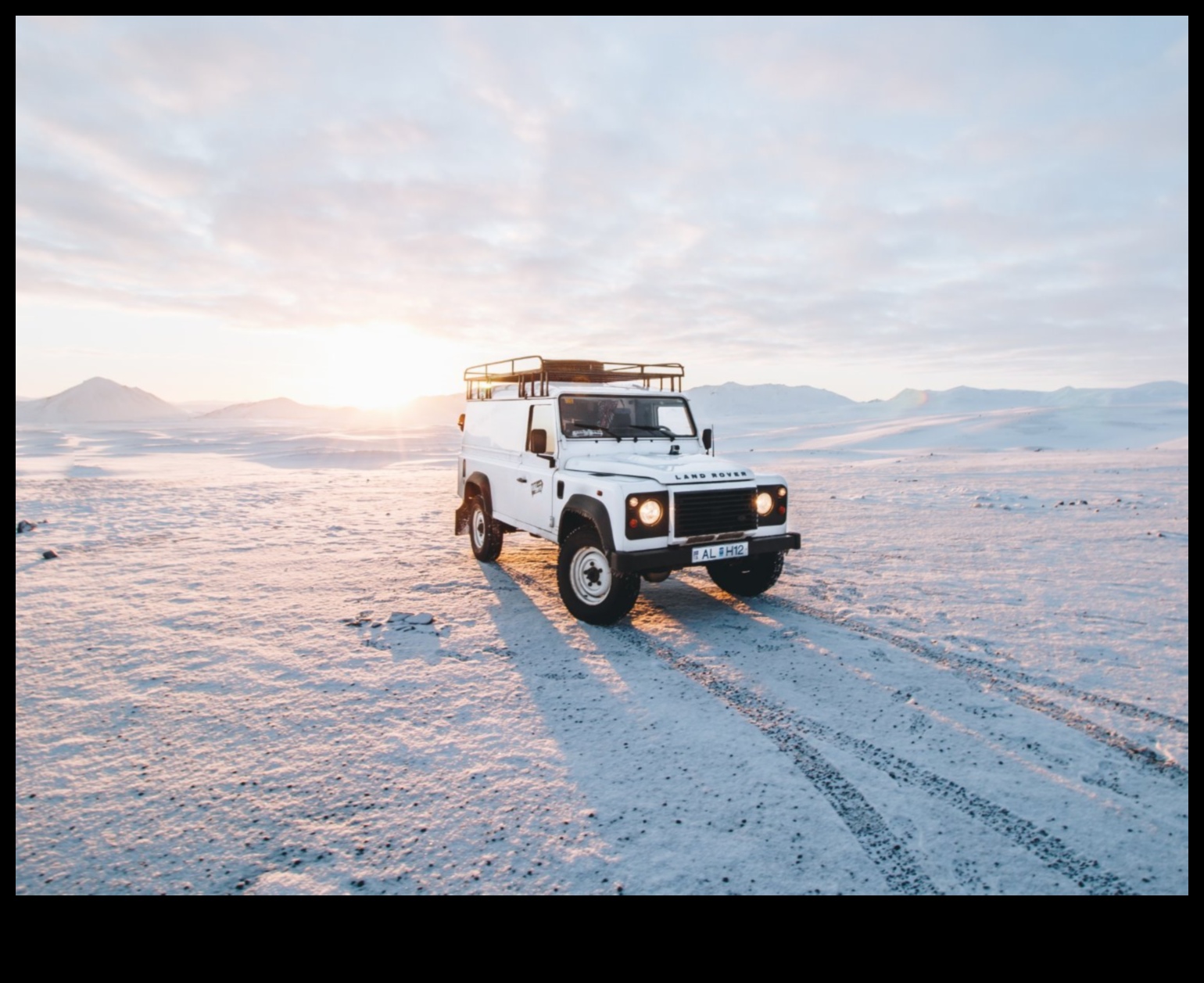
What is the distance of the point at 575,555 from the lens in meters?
6.21

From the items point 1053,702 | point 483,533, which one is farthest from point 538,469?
point 1053,702

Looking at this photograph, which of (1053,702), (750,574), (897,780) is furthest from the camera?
(750,574)

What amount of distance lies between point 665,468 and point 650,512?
687 mm

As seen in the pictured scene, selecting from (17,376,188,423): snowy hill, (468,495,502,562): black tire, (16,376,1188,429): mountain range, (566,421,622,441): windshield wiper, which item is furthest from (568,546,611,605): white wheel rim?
(17,376,188,423): snowy hill

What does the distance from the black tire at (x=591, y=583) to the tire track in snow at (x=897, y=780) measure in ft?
3.70

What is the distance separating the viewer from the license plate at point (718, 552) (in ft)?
19.2

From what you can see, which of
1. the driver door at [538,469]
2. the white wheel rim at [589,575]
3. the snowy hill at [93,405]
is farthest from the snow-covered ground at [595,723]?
the snowy hill at [93,405]

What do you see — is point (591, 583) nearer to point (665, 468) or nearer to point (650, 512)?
point (650, 512)

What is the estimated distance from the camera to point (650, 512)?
5.71 meters
